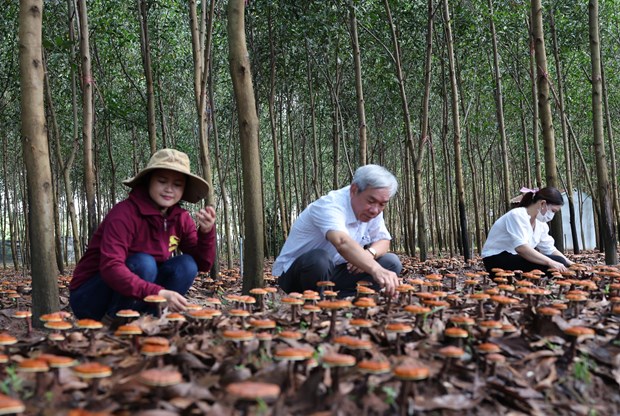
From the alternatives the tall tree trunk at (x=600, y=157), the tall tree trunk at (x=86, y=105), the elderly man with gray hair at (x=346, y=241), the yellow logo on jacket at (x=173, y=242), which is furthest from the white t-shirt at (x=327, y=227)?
the tall tree trunk at (x=600, y=157)

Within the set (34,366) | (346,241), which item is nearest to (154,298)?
(34,366)

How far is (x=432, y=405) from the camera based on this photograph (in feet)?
6.28

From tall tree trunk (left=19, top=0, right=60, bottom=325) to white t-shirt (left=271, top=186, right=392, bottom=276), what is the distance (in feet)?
6.03

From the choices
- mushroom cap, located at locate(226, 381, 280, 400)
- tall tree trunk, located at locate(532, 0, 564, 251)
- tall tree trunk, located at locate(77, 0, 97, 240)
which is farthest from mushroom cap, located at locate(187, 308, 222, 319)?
tall tree trunk, located at locate(532, 0, 564, 251)

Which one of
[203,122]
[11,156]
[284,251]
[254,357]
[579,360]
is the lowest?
[579,360]

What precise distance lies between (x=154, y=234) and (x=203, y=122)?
4.10 meters

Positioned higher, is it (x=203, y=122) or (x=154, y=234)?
(x=203, y=122)

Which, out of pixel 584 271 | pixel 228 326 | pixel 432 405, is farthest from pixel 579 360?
pixel 584 271

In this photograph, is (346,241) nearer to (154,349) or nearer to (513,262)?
(154,349)

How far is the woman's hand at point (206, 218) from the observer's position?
11.8ft

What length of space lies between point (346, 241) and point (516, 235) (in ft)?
7.84

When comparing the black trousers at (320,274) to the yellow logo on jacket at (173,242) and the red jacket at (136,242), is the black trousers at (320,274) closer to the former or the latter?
the red jacket at (136,242)

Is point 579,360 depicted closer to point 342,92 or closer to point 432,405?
point 432,405

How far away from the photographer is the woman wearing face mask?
5.16 m
